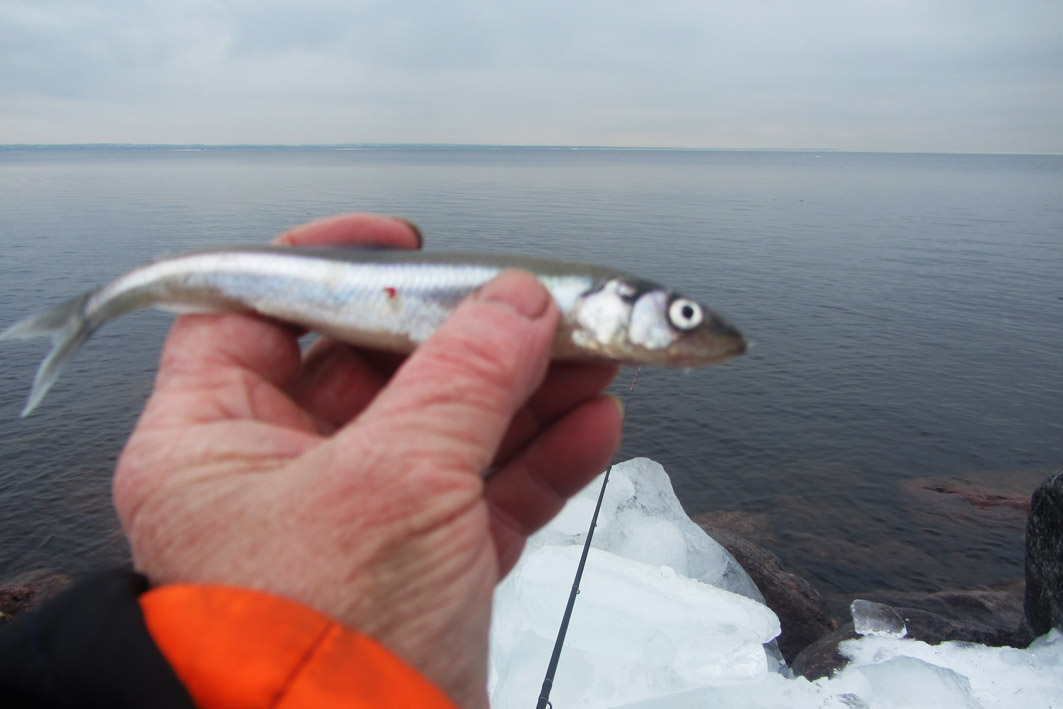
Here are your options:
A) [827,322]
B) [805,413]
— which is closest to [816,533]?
[805,413]

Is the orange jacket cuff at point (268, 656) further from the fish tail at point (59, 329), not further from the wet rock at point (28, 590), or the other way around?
the wet rock at point (28, 590)

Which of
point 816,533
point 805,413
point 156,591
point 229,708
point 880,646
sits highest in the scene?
point 156,591

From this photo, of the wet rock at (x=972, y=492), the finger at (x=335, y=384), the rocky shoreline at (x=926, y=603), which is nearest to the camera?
the finger at (x=335, y=384)

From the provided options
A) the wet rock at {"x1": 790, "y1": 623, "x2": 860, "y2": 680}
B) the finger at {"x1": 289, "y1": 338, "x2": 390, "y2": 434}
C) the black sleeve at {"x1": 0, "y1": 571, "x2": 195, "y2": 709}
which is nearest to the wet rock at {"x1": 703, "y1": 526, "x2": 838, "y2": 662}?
the wet rock at {"x1": 790, "y1": 623, "x2": 860, "y2": 680}

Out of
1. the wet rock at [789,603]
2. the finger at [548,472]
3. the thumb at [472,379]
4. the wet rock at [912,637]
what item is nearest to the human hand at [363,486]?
the thumb at [472,379]

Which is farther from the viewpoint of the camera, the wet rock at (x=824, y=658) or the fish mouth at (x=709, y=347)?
the wet rock at (x=824, y=658)

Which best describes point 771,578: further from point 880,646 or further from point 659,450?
point 659,450

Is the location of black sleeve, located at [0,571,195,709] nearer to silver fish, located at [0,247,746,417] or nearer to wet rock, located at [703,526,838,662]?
silver fish, located at [0,247,746,417]
